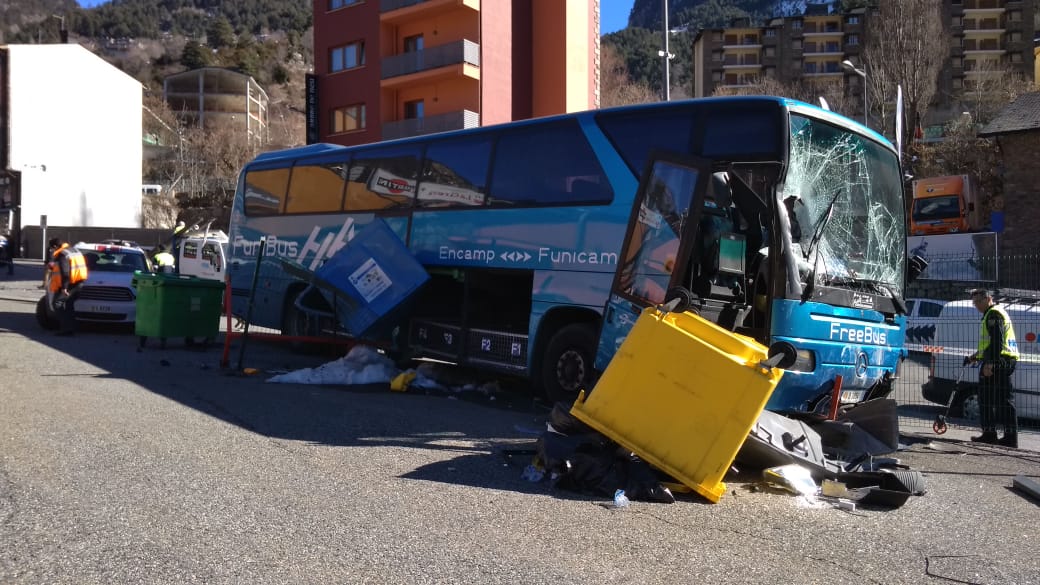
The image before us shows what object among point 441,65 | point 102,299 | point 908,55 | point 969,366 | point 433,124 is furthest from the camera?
point 908,55

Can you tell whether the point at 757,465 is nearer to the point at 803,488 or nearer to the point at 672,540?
the point at 803,488

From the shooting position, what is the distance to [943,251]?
92.5 ft

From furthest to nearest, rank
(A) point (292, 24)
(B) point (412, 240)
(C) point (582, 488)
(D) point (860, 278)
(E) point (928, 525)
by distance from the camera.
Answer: (A) point (292, 24) < (B) point (412, 240) < (D) point (860, 278) < (C) point (582, 488) < (E) point (928, 525)

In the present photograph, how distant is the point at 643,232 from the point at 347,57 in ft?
112

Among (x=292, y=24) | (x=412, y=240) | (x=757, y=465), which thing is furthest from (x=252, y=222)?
(x=292, y=24)

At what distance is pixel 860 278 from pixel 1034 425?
431 cm

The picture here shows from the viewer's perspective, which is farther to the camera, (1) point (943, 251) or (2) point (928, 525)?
(1) point (943, 251)

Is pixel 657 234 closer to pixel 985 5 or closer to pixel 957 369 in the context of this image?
pixel 957 369

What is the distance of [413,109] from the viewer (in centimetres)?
3825

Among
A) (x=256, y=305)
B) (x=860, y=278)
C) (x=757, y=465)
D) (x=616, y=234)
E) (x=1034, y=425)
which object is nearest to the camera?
(x=757, y=465)

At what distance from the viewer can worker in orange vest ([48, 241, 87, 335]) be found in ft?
53.2

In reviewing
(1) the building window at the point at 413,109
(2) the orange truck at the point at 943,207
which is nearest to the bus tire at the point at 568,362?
(2) the orange truck at the point at 943,207

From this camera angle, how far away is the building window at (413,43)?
125 ft

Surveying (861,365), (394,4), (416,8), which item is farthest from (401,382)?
(394,4)
